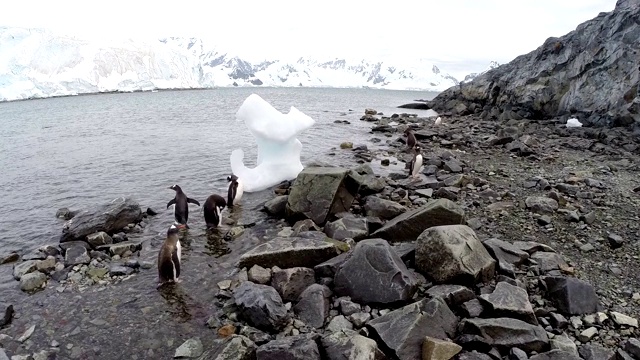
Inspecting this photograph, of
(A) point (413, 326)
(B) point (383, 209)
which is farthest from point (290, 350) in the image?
(B) point (383, 209)

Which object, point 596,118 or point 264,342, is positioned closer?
point 264,342

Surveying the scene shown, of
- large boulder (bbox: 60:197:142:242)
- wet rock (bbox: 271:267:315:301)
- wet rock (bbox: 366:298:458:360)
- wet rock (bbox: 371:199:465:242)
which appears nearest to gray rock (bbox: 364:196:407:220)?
wet rock (bbox: 371:199:465:242)

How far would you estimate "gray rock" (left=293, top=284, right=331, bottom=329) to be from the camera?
6.24m

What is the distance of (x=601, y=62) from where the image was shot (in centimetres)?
2988

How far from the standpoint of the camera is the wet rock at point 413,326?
5105mm

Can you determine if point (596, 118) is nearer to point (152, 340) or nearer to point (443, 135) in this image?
point (443, 135)

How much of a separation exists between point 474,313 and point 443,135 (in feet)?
68.9

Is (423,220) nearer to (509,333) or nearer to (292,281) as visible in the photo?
(292,281)

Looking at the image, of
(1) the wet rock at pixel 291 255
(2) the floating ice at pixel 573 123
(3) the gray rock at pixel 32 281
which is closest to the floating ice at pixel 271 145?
(1) the wet rock at pixel 291 255

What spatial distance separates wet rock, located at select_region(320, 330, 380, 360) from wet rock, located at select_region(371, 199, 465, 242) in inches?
148

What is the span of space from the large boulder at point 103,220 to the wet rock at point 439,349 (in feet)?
28.0

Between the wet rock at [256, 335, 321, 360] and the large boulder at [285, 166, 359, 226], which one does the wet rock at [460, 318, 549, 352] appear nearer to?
the wet rock at [256, 335, 321, 360]

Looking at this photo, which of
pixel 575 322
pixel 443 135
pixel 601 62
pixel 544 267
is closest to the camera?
pixel 575 322

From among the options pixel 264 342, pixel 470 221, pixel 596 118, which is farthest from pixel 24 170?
pixel 596 118
